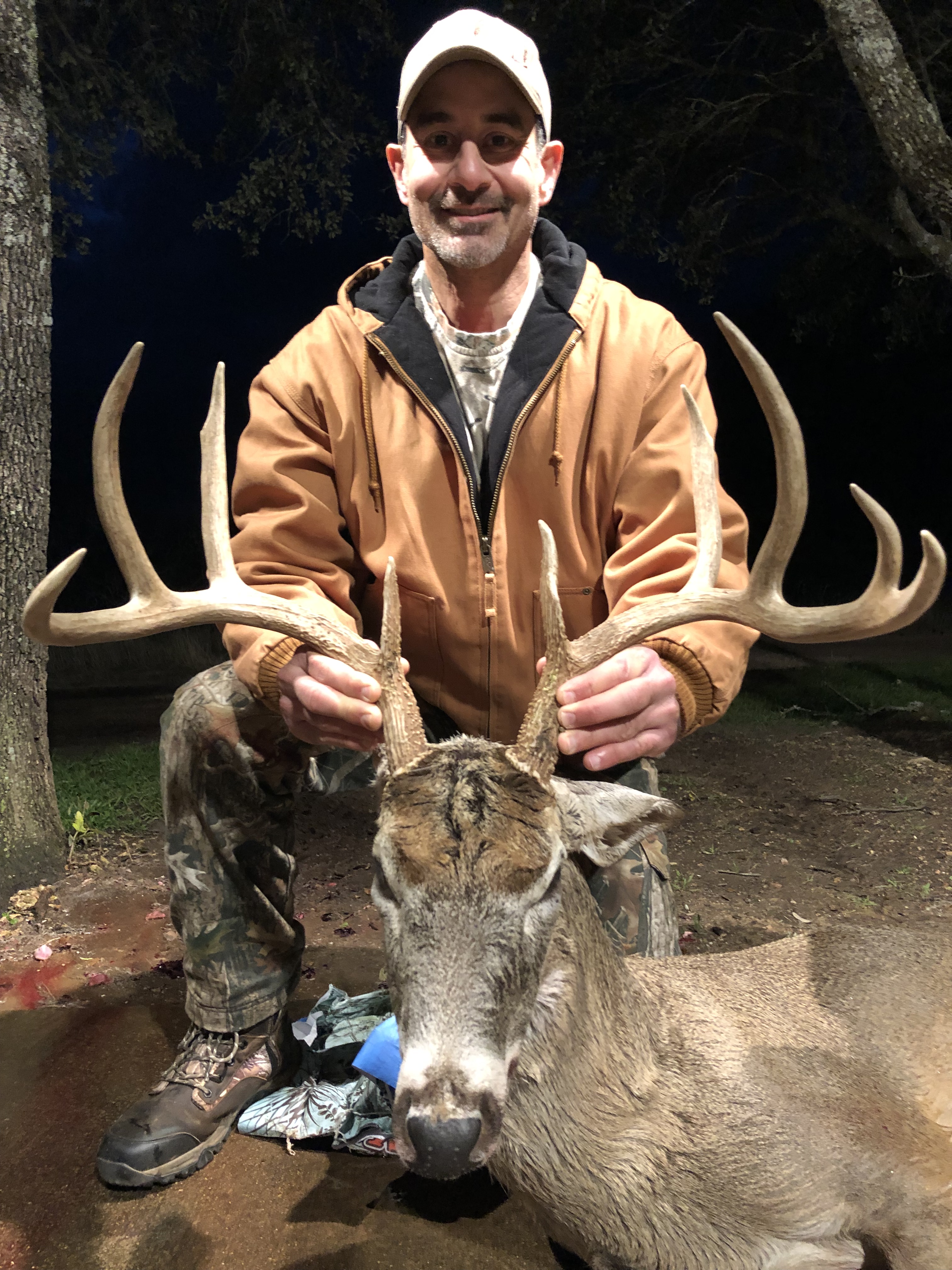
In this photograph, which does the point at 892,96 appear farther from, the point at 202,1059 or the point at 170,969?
the point at 202,1059

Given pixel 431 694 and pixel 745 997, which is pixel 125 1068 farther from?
pixel 745 997

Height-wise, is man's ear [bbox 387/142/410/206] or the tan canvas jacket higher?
man's ear [bbox 387/142/410/206]

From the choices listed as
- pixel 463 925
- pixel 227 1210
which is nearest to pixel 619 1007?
pixel 463 925

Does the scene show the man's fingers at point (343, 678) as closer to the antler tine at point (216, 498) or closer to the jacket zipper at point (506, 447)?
the antler tine at point (216, 498)

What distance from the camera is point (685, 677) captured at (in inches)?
89.1

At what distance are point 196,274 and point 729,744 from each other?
1804cm

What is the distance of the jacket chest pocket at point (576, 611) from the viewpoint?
2.72m

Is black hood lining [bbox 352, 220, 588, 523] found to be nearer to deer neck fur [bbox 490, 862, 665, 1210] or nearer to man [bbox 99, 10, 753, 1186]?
man [bbox 99, 10, 753, 1186]

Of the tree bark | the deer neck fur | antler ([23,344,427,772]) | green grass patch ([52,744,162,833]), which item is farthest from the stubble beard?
the tree bark

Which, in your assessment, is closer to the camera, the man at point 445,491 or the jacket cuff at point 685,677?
the jacket cuff at point 685,677

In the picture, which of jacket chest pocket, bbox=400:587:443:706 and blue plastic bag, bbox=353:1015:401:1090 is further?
jacket chest pocket, bbox=400:587:443:706

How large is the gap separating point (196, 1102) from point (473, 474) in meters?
1.91

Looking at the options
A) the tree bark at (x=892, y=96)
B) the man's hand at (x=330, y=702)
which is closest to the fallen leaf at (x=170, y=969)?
the man's hand at (x=330, y=702)

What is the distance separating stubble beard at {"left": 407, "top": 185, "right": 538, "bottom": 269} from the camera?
2684mm
